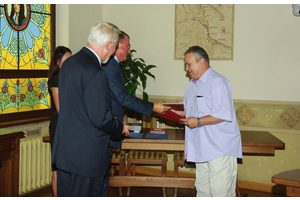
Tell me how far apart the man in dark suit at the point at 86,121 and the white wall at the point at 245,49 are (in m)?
2.68

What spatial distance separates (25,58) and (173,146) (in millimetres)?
2222

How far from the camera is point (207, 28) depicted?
4.86m

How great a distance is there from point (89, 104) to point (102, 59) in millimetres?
387

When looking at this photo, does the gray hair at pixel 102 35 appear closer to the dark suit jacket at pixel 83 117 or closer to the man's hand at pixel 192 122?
the dark suit jacket at pixel 83 117

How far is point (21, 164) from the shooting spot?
418 cm

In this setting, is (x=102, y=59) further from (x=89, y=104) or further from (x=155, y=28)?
(x=155, y=28)

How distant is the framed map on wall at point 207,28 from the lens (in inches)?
187

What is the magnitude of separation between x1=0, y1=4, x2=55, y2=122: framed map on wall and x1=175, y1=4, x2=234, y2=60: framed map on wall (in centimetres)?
179

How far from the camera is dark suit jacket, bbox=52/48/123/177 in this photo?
7.23 feet

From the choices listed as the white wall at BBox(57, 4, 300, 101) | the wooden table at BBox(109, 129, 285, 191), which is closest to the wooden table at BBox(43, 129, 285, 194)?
the wooden table at BBox(109, 129, 285, 191)

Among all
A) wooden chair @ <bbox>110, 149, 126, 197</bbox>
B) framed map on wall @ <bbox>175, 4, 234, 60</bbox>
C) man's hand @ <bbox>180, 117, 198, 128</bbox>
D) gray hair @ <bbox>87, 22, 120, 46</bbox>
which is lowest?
wooden chair @ <bbox>110, 149, 126, 197</bbox>

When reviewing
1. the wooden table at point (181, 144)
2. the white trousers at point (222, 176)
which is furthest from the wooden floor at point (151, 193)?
the white trousers at point (222, 176)

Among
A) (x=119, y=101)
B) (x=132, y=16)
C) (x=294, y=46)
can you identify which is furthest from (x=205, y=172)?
(x=132, y=16)

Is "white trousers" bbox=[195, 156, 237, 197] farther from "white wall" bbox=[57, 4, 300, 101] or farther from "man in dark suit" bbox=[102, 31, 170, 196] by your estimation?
"white wall" bbox=[57, 4, 300, 101]
